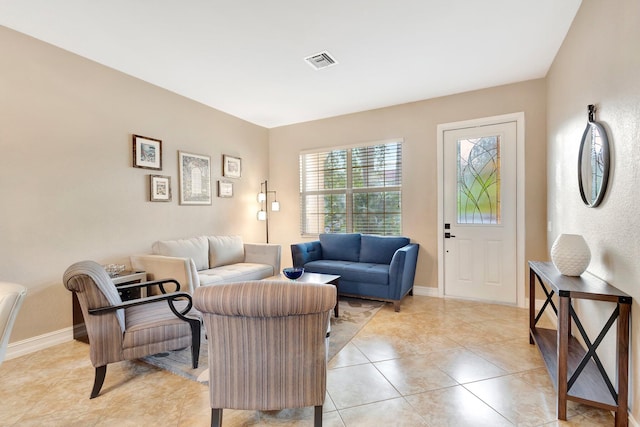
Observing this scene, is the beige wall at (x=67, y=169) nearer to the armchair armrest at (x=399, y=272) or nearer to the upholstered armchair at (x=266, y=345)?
the upholstered armchair at (x=266, y=345)

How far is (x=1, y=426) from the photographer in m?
1.61

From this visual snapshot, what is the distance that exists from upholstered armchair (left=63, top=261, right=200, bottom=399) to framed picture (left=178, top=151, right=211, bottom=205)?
1.95 m

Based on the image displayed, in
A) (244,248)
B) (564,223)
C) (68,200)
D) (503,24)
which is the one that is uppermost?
(503,24)

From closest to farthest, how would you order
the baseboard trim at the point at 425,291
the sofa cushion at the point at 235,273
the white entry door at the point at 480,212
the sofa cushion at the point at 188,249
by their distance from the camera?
the sofa cushion at the point at 235,273, the sofa cushion at the point at 188,249, the white entry door at the point at 480,212, the baseboard trim at the point at 425,291

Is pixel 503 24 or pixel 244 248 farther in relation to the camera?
pixel 244 248

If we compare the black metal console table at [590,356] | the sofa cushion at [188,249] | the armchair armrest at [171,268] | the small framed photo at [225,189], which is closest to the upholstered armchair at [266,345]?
the black metal console table at [590,356]

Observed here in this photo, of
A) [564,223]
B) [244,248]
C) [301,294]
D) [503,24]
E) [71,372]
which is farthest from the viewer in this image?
[244,248]

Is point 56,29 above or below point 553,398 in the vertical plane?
above

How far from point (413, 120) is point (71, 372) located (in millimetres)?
4438

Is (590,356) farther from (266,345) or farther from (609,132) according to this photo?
(266,345)

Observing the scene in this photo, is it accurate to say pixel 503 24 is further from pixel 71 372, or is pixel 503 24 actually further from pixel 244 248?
pixel 71 372

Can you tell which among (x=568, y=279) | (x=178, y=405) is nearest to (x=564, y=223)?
(x=568, y=279)

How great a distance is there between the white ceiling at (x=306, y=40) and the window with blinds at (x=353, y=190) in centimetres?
103

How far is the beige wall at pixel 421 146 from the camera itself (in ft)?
11.0
